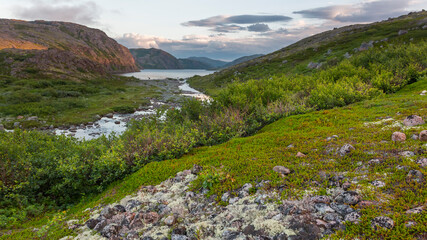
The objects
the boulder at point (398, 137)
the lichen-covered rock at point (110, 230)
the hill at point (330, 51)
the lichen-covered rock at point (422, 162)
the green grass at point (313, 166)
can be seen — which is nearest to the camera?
the green grass at point (313, 166)

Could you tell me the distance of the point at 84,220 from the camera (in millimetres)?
6121

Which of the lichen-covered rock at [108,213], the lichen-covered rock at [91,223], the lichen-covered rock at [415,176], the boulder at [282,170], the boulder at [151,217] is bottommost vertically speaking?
the lichen-covered rock at [91,223]

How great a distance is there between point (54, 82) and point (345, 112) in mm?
73685

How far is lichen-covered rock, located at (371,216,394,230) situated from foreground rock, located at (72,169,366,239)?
0.27m

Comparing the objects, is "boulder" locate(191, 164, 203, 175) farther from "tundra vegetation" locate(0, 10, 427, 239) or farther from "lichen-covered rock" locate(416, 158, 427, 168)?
"lichen-covered rock" locate(416, 158, 427, 168)

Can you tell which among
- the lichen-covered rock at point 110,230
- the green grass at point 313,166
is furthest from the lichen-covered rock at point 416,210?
the lichen-covered rock at point 110,230

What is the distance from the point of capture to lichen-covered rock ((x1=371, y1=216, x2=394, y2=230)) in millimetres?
3711

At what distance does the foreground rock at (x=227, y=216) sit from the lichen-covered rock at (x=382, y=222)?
27 centimetres

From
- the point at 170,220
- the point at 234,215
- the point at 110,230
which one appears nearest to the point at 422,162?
the point at 234,215

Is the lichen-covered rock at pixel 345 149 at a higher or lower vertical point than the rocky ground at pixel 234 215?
higher

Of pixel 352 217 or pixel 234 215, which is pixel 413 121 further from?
pixel 234 215

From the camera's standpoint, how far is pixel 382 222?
3.80m

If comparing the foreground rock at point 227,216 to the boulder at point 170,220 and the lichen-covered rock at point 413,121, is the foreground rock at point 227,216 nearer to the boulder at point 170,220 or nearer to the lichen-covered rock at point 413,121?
the boulder at point 170,220

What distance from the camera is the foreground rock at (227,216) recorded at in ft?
13.8
